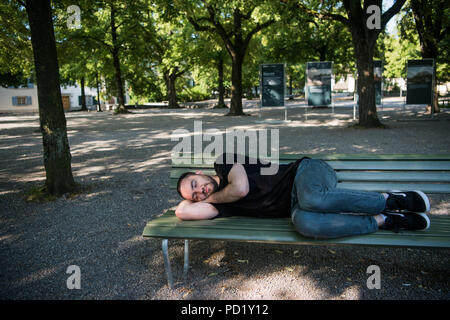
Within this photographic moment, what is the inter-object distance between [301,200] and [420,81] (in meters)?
16.1

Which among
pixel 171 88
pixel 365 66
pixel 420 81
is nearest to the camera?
pixel 365 66

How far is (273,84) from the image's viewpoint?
17.7 metres

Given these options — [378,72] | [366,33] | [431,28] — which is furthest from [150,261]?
[431,28]

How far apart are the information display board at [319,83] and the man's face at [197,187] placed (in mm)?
16175

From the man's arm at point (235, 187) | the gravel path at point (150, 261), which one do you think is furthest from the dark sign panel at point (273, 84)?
the man's arm at point (235, 187)

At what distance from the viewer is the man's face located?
3205 mm

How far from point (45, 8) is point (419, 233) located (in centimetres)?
566

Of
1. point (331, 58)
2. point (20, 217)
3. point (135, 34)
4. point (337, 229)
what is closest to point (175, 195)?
point (20, 217)

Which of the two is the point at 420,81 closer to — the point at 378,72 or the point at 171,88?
the point at 378,72

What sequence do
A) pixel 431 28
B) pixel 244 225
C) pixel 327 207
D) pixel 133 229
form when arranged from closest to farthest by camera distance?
pixel 327 207
pixel 244 225
pixel 133 229
pixel 431 28

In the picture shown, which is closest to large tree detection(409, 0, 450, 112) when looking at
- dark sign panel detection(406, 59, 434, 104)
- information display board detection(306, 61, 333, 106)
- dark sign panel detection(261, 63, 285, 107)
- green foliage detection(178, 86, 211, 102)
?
dark sign panel detection(406, 59, 434, 104)

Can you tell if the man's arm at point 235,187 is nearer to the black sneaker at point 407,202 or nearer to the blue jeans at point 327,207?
the blue jeans at point 327,207

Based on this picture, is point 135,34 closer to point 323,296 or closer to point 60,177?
point 60,177

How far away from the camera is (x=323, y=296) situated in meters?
2.91
